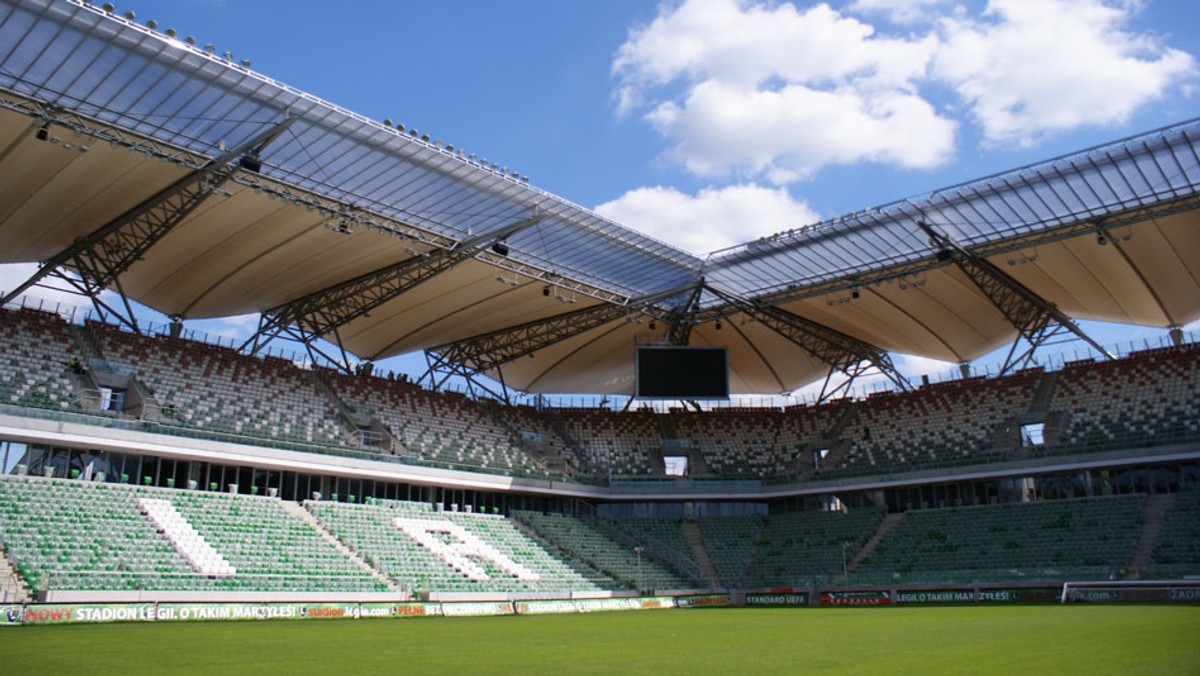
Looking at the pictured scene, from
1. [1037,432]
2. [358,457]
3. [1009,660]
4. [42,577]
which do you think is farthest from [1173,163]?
[42,577]

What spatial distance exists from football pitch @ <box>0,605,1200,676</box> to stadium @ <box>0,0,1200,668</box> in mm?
4200

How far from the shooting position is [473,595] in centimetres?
3775

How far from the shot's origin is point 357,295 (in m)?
43.7

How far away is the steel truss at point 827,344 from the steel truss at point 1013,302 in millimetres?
7775

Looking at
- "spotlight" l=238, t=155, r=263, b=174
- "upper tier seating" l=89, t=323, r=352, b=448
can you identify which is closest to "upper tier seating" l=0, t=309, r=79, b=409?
"upper tier seating" l=89, t=323, r=352, b=448

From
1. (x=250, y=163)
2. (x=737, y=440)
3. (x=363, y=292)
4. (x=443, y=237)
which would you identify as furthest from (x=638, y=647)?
(x=737, y=440)

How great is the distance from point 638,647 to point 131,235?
28647 mm

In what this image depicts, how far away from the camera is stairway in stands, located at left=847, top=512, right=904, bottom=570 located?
46.3 m

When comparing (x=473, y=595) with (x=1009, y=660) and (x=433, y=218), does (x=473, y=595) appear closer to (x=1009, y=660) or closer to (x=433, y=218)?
(x=433, y=218)

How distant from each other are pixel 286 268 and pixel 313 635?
22188mm

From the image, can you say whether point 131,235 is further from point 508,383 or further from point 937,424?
point 937,424

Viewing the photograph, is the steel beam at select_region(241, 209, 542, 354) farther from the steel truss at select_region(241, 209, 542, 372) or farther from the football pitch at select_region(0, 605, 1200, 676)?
the football pitch at select_region(0, 605, 1200, 676)

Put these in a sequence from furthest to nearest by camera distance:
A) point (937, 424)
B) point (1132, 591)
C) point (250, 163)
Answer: point (937, 424) < point (1132, 591) < point (250, 163)

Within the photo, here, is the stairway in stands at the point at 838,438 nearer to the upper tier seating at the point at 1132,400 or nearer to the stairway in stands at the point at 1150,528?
the upper tier seating at the point at 1132,400
